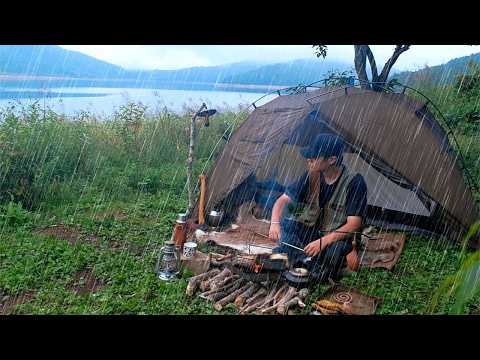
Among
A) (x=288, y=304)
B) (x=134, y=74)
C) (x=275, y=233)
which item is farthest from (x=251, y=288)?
(x=134, y=74)

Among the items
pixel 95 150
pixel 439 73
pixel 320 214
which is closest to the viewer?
pixel 320 214

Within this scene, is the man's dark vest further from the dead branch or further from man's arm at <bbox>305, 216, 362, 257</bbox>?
the dead branch

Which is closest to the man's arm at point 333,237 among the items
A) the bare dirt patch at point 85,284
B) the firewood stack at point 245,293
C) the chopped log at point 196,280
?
the firewood stack at point 245,293

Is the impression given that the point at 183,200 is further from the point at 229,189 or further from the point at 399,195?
the point at 399,195

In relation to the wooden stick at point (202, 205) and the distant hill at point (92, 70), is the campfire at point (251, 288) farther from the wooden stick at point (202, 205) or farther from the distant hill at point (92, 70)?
the distant hill at point (92, 70)

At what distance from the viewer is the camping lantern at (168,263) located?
287 cm

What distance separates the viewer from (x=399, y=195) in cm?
389

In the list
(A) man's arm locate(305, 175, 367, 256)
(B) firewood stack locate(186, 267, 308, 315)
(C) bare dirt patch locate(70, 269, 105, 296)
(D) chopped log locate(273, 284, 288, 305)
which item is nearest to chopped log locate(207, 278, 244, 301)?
(B) firewood stack locate(186, 267, 308, 315)

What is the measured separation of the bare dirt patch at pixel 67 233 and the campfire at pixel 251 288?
1.09m

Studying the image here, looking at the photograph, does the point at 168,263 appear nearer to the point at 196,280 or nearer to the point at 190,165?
the point at 196,280

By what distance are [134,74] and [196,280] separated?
1.74 m

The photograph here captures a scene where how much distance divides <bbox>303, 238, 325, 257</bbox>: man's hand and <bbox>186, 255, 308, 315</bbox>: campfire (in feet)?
0.54

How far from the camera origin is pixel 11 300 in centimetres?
258
